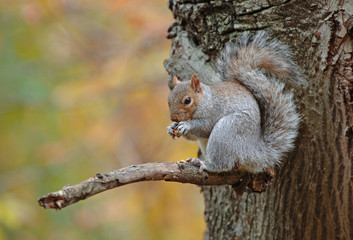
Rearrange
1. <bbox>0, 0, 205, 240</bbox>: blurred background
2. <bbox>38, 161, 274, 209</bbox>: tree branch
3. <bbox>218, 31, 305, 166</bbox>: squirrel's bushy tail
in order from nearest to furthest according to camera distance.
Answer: <bbox>38, 161, 274, 209</bbox>: tree branch < <bbox>218, 31, 305, 166</bbox>: squirrel's bushy tail < <bbox>0, 0, 205, 240</bbox>: blurred background

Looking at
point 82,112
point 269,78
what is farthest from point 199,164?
point 82,112

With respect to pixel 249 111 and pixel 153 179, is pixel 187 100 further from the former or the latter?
pixel 153 179

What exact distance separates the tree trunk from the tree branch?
199 millimetres

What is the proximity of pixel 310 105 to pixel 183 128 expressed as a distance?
59cm

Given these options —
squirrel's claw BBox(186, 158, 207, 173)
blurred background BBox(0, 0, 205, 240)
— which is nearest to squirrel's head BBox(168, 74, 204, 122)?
squirrel's claw BBox(186, 158, 207, 173)

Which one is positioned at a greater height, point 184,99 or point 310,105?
point 184,99

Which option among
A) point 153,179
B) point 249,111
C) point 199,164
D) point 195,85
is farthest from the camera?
point 195,85

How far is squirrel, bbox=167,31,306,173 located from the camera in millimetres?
1965

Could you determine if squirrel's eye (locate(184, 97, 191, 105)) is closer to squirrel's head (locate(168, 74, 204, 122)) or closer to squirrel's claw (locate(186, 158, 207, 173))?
squirrel's head (locate(168, 74, 204, 122))

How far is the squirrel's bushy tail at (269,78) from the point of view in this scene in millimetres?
1953

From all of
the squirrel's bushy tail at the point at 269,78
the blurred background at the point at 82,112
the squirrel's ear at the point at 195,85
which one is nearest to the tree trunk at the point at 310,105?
the squirrel's bushy tail at the point at 269,78

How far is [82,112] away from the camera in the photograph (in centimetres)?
475

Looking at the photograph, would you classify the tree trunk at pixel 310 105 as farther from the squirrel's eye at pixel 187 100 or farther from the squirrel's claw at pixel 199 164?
the squirrel's claw at pixel 199 164

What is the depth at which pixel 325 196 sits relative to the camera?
77.0 inches
